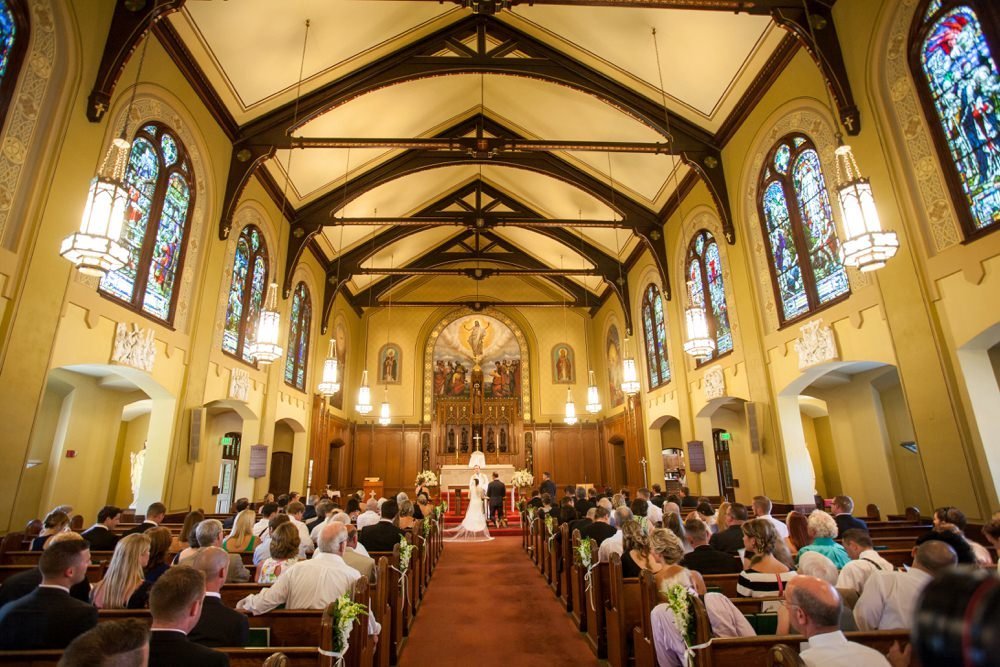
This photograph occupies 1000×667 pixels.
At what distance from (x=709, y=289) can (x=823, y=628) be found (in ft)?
35.5

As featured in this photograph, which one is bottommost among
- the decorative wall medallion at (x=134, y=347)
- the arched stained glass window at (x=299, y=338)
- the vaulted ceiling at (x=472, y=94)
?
the decorative wall medallion at (x=134, y=347)

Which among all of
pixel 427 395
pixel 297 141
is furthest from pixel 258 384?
pixel 427 395

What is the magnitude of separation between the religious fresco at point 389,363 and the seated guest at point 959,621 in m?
20.3

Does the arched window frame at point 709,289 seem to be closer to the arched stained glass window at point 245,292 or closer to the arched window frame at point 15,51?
the arched stained glass window at point 245,292

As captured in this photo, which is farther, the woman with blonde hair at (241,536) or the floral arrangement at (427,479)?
the floral arrangement at (427,479)

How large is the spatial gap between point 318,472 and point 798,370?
1288 centimetres

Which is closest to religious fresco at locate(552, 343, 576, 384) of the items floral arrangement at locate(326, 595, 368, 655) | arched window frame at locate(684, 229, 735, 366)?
arched window frame at locate(684, 229, 735, 366)

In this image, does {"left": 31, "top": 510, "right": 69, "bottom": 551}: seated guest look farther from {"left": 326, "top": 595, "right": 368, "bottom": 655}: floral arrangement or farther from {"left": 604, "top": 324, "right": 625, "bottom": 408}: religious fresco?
{"left": 604, "top": 324, "right": 625, "bottom": 408}: religious fresco

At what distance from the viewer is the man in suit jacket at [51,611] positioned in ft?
7.98

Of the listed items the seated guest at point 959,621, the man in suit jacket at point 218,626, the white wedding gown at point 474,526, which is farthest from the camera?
the white wedding gown at point 474,526

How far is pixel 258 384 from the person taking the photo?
38.9 feet

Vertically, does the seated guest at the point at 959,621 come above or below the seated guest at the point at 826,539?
above

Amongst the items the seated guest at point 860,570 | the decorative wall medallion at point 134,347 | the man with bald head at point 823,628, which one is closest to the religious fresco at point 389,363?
the decorative wall medallion at point 134,347

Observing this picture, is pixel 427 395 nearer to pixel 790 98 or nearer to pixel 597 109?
pixel 597 109
